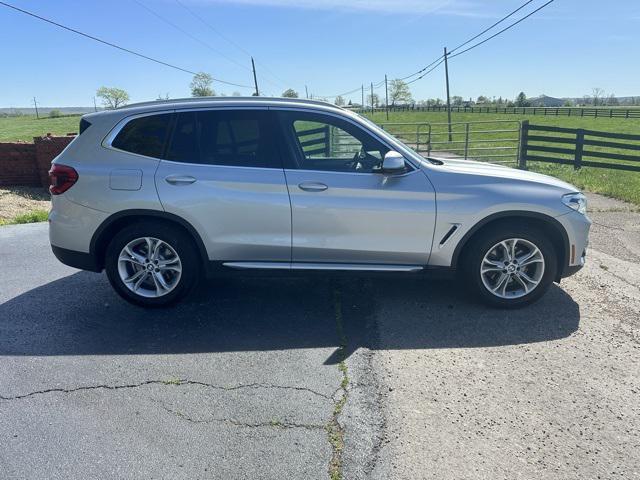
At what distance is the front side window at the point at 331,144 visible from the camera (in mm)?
4107

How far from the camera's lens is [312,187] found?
3977 mm

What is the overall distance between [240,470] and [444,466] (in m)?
1.03

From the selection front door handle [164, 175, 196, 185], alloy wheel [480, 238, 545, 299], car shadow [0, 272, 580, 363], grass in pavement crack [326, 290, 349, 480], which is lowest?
grass in pavement crack [326, 290, 349, 480]

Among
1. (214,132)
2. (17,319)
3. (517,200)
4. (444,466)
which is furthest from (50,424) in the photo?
(517,200)

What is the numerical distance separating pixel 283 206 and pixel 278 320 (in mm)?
986

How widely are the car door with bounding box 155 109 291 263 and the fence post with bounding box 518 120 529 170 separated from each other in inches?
468

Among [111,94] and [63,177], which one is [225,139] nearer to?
[63,177]

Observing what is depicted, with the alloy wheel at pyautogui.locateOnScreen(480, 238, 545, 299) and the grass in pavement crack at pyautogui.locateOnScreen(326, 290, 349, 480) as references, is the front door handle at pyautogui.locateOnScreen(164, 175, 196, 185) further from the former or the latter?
the alloy wheel at pyautogui.locateOnScreen(480, 238, 545, 299)

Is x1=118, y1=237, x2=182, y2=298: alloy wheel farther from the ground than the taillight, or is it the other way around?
the taillight

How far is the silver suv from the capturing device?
3998 mm

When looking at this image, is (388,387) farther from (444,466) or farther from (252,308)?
(252,308)

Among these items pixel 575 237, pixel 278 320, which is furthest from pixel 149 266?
pixel 575 237

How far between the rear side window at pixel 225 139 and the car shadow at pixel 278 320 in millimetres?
1330

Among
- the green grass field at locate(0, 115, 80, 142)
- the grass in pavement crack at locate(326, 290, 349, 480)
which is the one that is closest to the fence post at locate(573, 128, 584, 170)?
the grass in pavement crack at locate(326, 290, 349, 480)
